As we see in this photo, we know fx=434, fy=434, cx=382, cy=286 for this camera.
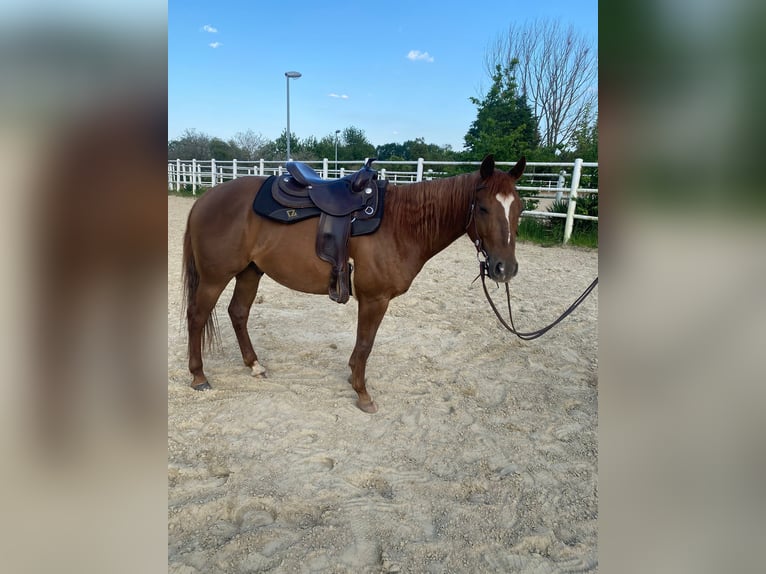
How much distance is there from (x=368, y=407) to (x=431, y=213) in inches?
52.9

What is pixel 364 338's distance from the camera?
2.98m

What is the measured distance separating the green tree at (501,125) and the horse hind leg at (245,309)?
8432mm

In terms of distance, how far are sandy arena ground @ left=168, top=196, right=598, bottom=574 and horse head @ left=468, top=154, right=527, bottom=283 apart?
1.03m

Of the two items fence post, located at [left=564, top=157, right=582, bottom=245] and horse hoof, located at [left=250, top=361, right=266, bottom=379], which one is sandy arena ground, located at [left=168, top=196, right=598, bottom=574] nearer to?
horse hoof, located at [left=250, top=361, right=266, bottom=379]

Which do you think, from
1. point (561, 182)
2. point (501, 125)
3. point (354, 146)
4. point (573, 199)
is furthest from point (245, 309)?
point (354, 146)

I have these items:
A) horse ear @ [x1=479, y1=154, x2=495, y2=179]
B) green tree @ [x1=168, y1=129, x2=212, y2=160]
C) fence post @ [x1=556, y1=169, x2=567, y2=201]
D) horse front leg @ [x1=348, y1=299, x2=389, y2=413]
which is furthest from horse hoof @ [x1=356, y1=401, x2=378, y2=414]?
green tree @ [x1=168, y1=129, x2=212, y2=160]

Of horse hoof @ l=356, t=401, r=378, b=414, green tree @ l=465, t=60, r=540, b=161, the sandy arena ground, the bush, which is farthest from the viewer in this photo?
green tree @ l=465, t=60, r=540, b=161

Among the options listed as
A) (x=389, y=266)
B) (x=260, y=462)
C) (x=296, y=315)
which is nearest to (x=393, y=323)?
(x=296, y=315)

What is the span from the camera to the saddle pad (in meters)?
2.80

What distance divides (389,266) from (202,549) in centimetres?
177

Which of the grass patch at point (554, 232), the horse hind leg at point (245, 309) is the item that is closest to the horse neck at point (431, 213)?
the horse hind leg at point (245, 309)

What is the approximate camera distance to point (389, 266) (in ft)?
9.22
